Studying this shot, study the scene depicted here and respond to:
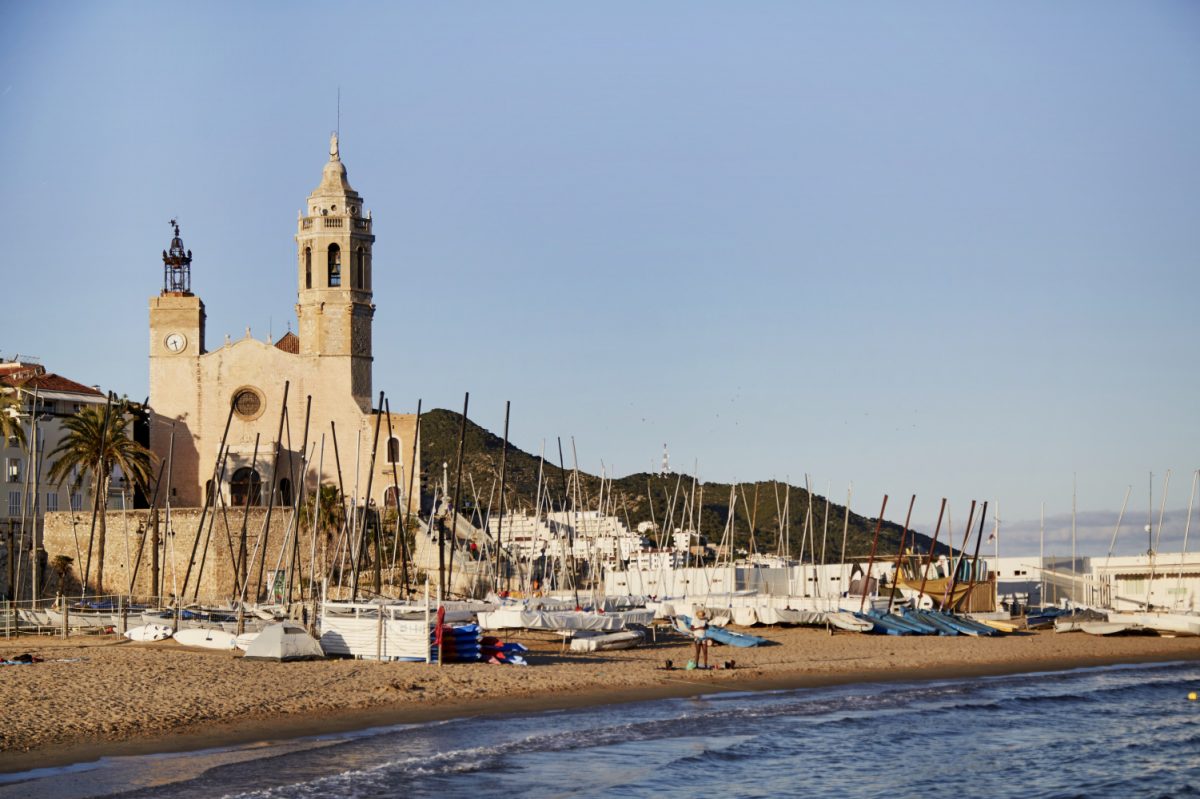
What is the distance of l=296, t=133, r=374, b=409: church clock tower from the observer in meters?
73.6

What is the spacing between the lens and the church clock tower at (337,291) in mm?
73562

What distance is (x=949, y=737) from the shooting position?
27031mm

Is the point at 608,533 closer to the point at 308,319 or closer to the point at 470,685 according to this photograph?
the point at 308,319

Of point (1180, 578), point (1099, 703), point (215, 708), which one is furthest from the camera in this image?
point (1180, 578)

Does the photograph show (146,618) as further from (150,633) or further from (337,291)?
(337,291)

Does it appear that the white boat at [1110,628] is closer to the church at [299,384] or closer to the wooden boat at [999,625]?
the wooden boat at [999,625]

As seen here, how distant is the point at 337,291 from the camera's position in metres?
73.9

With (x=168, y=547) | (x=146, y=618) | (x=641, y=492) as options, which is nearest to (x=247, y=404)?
(x=168, y=547)

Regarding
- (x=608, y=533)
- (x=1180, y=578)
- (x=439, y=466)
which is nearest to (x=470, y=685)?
(x=1180, y=578)

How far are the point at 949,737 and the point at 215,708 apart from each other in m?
13.4

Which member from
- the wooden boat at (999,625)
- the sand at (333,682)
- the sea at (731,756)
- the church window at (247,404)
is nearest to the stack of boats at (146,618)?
the sand at (333,682)

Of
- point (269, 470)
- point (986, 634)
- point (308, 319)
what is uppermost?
point (308, 319)

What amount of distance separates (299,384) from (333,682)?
46315mm

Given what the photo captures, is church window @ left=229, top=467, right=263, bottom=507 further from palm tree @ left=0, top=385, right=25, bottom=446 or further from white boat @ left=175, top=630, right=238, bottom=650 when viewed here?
white boat @ left=175, top=630, right=238, bottom=650
